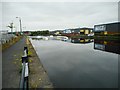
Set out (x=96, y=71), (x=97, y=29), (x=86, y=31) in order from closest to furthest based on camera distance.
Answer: (x=96, y=71) < (x=97, y=29) < (x=86, y=31)

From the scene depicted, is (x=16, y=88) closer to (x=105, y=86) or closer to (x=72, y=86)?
(x=72, y=86)

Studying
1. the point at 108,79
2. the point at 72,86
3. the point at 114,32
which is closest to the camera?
the point at 72,86

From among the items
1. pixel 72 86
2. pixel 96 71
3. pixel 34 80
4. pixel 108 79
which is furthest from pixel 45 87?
pixel 96 71

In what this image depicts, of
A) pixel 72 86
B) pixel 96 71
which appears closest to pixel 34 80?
pixel 72 86

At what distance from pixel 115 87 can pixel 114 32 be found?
49966mm

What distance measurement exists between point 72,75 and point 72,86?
5.15ft

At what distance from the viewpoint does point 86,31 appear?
289 feet

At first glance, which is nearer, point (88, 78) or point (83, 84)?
point (83, 84)

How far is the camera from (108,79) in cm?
736

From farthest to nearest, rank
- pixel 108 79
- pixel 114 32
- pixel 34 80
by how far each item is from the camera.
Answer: pixel 114 32, pixel 108 79, pixel 34 80

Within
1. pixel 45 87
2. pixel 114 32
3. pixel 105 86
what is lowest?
pixel 105 86

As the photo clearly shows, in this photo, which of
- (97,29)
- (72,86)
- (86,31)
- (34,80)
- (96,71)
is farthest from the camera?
(86,31)

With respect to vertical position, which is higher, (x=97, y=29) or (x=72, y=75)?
(x=97, y=29)

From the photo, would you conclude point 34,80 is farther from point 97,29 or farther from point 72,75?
point 97,29
